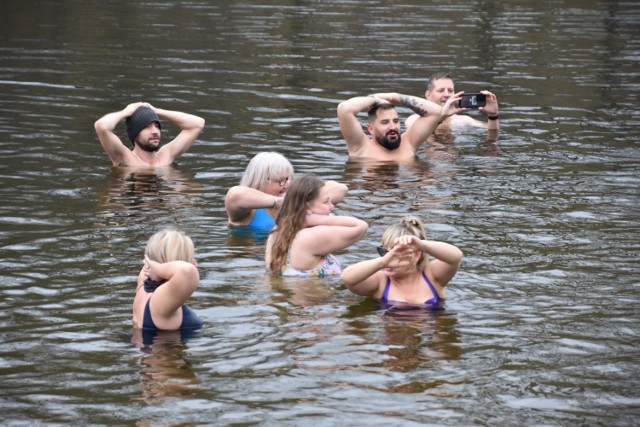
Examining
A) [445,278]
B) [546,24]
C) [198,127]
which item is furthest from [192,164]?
[546,24]

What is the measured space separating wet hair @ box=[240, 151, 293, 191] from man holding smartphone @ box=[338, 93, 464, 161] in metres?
4.24

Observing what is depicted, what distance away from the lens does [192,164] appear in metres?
17.8

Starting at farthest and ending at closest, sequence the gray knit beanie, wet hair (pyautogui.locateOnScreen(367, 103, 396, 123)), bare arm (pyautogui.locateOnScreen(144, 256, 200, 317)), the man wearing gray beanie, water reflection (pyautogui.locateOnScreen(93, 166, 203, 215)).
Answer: wet hair (pyautogui.locateOnScreen(367, 103, 396, 123)) < the gray knit beanie < the man wearing gray beanie < water reflection (pyautogui.locateOnScreen(93, 166, 203, 215)) < bare arm (pyautogui.locateOnScreen(144, 256, 200, 317))

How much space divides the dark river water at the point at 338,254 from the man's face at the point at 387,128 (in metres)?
0.68

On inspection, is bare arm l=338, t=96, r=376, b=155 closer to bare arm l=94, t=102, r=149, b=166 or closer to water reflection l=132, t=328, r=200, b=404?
bare arm l=94, t=102, r=149, b=166

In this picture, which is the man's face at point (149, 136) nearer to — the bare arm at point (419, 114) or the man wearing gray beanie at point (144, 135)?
the man wearing gray beanie at point (144, 135)

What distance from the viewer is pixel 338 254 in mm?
12891

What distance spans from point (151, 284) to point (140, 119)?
24.2 feet

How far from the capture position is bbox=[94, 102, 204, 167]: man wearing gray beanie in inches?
662

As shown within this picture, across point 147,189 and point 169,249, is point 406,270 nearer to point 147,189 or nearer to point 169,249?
point 169,249

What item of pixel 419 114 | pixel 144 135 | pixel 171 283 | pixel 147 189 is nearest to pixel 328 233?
pixel 171 283

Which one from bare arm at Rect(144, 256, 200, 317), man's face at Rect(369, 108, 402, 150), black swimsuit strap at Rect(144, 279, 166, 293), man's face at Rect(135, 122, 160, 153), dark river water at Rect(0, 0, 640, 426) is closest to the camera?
dark river water at Rect(0, 0, 640, 426)

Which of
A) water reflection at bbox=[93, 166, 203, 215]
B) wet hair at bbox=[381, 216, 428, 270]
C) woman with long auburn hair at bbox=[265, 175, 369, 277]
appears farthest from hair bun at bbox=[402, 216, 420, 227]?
water reflection at bbox=[93, 166, 203, 215]

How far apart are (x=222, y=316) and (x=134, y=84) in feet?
45.5
